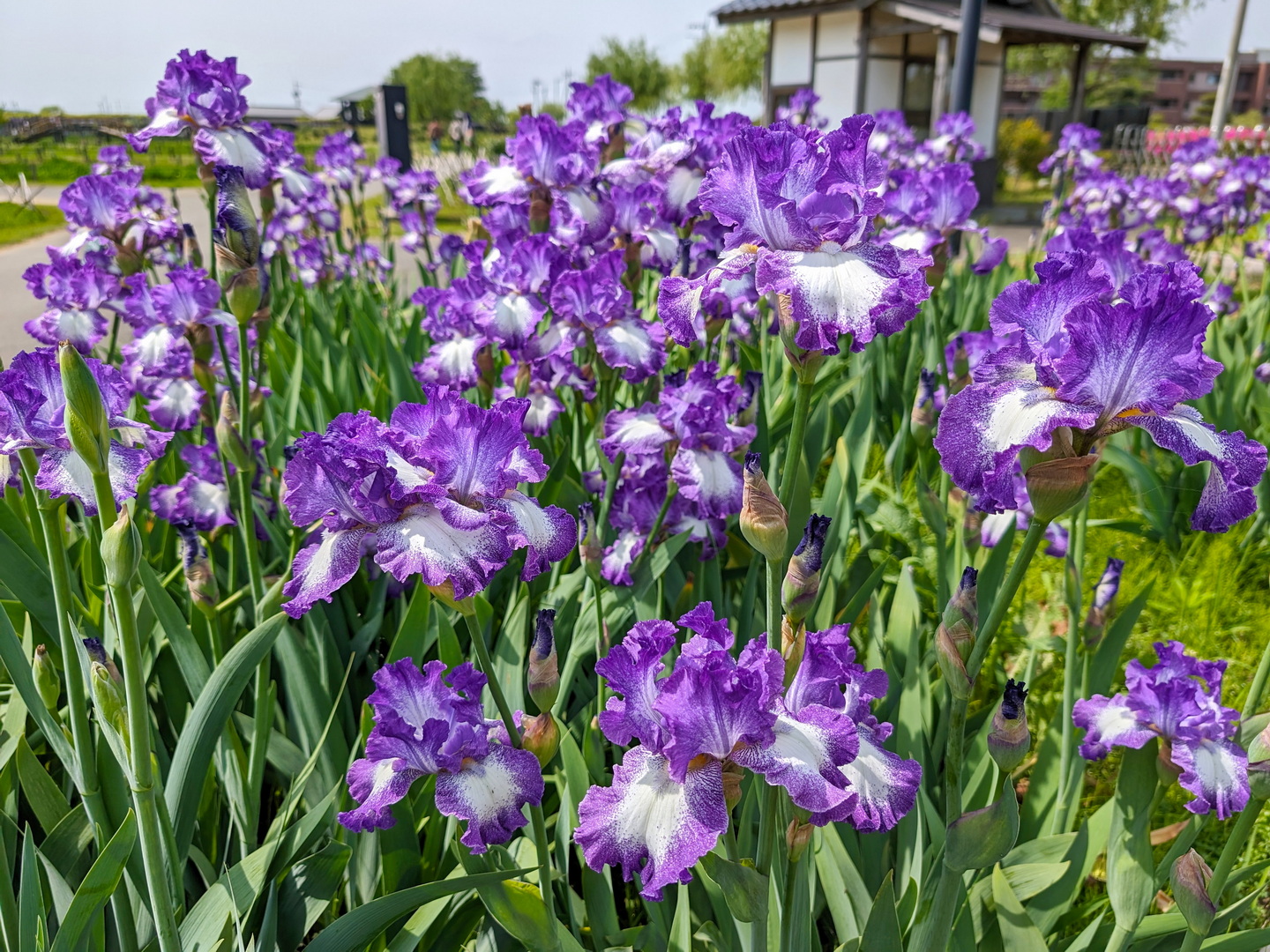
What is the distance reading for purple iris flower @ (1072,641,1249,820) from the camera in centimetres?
136

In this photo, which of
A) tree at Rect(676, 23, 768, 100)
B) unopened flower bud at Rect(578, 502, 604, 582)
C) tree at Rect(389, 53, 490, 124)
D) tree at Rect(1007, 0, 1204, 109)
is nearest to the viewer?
unopened flower bud at Rect(578, 502, 604, 582)

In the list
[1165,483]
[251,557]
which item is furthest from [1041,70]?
[251,557]

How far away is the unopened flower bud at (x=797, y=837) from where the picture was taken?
113 centimetres

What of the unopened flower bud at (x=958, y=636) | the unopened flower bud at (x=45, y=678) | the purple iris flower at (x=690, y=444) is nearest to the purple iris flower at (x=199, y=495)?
the unopened flower bud at (x=45, y=678)

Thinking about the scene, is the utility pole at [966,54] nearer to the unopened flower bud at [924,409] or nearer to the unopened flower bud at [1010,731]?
the unopened flower bud at [924,409]

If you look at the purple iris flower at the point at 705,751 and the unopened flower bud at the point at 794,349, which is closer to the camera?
the purple iris flower at the point at 705,751

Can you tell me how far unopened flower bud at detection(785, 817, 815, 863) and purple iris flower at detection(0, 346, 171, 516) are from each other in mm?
1071

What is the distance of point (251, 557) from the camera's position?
6.36 ft

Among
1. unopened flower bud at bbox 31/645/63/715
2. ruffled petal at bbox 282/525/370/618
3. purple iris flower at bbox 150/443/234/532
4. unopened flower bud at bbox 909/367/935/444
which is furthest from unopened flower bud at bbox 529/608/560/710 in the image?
purple iris flower at bbox 150/443/234/532

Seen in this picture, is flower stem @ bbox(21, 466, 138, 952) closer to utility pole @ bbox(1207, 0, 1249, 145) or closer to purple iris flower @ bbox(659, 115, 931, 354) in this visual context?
purple iris flower @ bbox(659, 115, 931, 354)

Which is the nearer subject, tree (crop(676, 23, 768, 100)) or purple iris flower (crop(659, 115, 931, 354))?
purple iris flower (crop(659, 115, 931, 354))

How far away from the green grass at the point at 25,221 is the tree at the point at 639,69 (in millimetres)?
55152

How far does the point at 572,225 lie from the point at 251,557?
4.43 feet

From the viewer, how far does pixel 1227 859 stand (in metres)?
1.27
